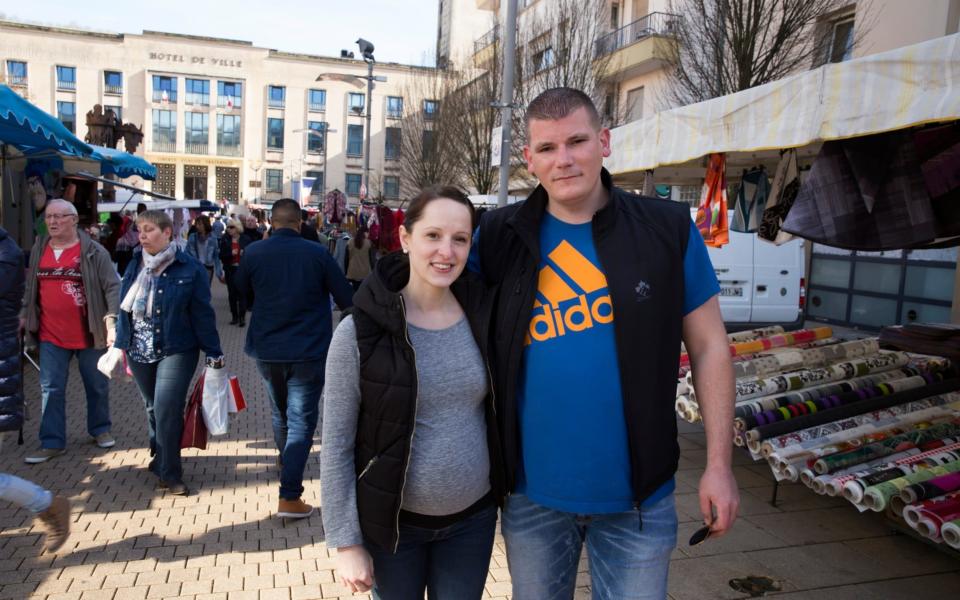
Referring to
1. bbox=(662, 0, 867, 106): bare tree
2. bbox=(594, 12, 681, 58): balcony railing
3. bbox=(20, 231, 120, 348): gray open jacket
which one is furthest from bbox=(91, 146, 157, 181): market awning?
bbox=(594, 12, 681, 58): balcony railing

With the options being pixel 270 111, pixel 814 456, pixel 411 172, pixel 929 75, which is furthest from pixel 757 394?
pixel 270 111

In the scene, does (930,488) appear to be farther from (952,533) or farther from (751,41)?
(751,41)

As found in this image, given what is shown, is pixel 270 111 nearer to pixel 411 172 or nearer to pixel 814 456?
pixel 411 172

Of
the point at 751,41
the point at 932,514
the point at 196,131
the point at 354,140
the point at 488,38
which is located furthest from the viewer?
the point at 354,140

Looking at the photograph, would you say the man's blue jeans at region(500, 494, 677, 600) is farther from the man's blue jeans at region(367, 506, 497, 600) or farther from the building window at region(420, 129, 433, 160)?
the building window at region(420, 129, 433, 160)

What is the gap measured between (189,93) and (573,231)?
6639 centimetres

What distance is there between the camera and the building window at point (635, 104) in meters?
21.1

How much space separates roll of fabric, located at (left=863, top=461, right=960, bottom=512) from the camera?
11.0ft

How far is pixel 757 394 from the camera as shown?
4.90 meters

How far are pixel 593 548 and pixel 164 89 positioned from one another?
67.4m

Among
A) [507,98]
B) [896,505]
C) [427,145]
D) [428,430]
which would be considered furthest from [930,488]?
[427,145]

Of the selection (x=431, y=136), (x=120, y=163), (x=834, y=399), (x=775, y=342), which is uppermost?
(x=431, y=136)

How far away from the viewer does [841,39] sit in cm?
1311

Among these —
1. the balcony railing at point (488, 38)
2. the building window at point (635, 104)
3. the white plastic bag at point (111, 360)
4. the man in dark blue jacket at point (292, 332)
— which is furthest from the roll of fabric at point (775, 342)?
the balcony railing at point (488, 38)
